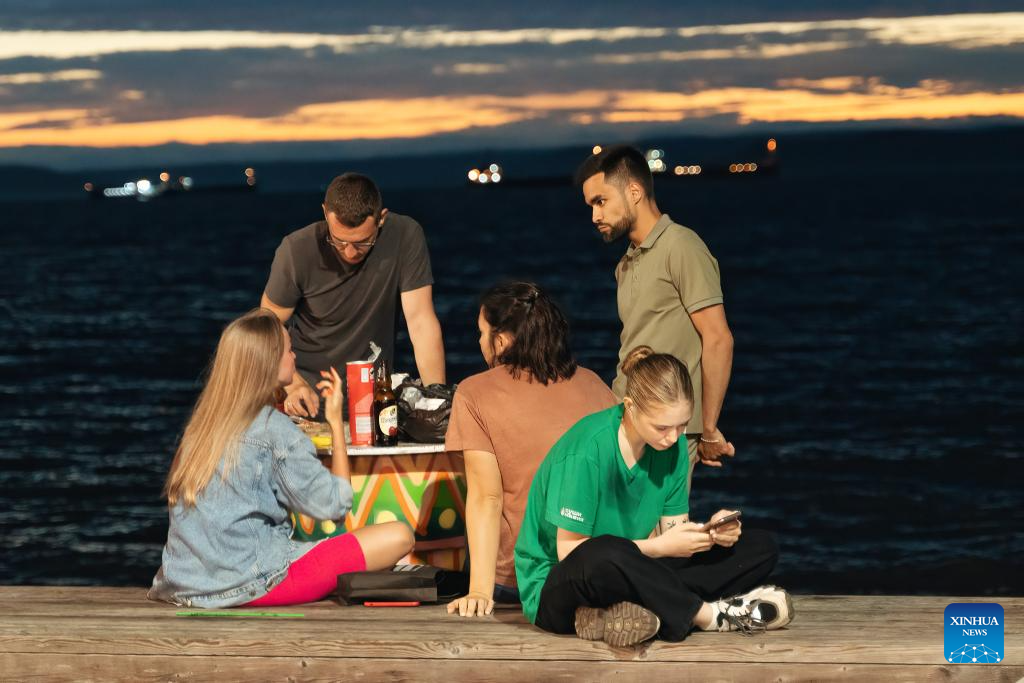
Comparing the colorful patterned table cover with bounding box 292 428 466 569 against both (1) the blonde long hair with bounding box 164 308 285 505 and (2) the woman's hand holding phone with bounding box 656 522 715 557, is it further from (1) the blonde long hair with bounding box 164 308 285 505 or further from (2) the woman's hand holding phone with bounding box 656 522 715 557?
(2) the woman's hand holding phone with bounding box 656 522 715 557

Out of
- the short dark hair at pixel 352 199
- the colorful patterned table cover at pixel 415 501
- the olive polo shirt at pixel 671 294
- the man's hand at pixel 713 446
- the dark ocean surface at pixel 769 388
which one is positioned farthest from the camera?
the dark ocean surface at pixel 769 388

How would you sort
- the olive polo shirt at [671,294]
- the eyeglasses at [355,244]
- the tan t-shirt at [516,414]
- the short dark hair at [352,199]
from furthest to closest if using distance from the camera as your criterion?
1. the eyeglasses at [355,244]
2. the short dark hair at [352,199]
3. the olive polo shirt at [671,294]
4. the tan t-shirt at [516,414]

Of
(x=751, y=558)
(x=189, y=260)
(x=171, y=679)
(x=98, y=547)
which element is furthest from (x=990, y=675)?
(x=189, y=260)

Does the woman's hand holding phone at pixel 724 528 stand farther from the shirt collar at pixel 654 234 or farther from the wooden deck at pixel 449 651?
the shirt collar at pixel 654 234

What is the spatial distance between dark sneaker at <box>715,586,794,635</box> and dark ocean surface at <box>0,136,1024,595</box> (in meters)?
1.49

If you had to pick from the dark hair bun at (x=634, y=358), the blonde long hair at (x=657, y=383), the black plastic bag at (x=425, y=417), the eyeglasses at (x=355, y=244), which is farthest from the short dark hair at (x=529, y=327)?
the eyeglasses at (x=355, y=244)

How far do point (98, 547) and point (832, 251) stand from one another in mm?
62266

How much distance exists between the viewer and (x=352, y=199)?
634 centimetres

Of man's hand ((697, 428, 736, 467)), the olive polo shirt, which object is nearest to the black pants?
man's hand ((697, 428, 736, 467))

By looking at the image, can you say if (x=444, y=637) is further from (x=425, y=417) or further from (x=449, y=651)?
(x=425, y=417)

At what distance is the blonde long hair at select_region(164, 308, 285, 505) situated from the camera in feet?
16.2

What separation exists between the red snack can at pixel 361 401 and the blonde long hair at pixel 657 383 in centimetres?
172

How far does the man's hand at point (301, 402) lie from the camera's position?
20.5 feet

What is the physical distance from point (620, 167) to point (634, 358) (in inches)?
42.5
